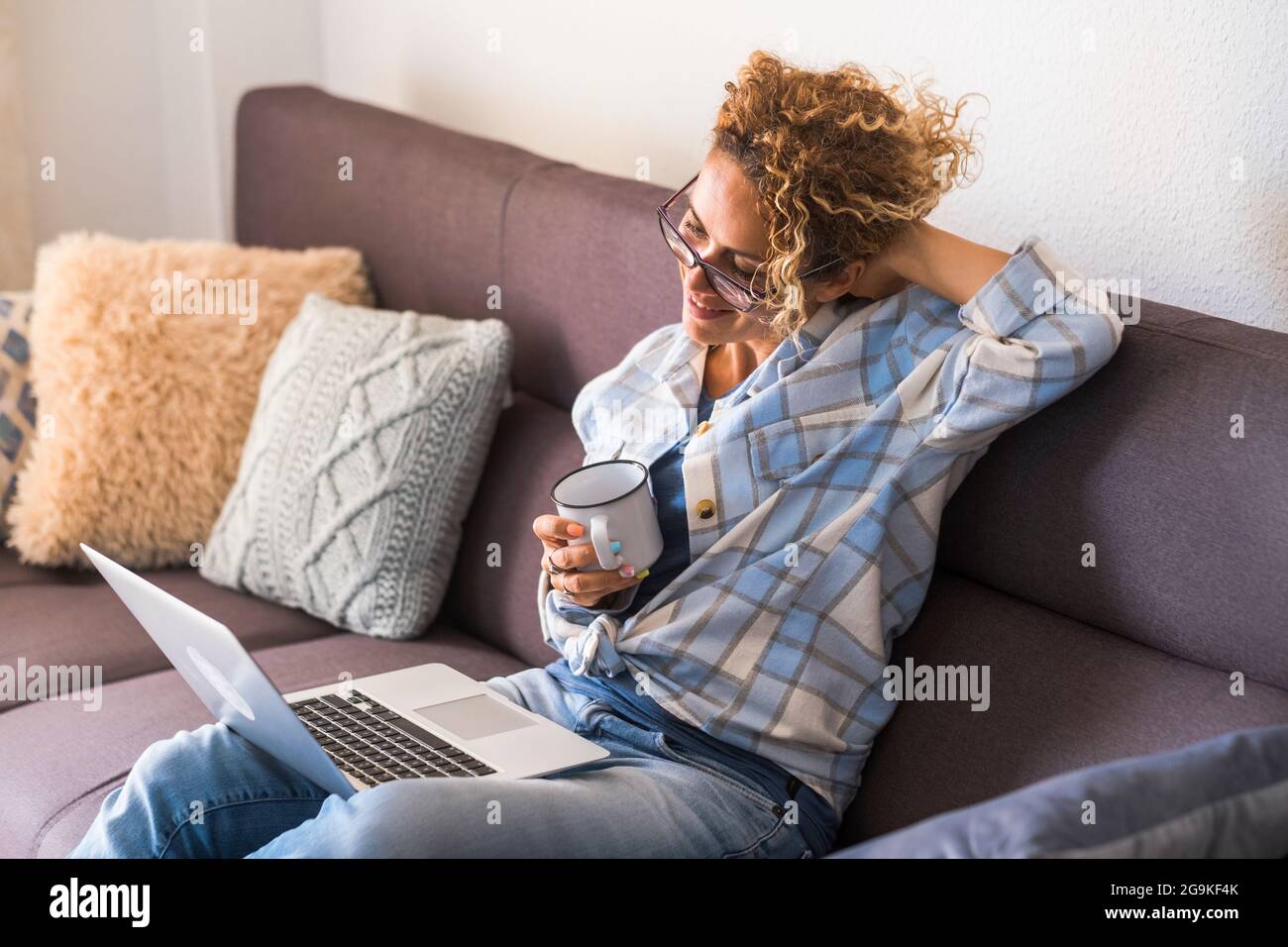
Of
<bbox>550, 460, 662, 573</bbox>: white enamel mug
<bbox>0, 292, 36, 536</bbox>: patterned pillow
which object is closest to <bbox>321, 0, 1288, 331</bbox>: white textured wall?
<bbox>550, 460, 662, 573</bbox>: white enamel mug

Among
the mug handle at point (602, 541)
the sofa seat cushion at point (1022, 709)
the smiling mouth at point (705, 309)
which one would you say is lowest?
the sofa seat cushion at point (1022, 709)

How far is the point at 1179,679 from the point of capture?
1289mm

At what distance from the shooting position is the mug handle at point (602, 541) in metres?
1.39

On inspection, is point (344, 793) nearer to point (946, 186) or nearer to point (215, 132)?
point (946, 186)

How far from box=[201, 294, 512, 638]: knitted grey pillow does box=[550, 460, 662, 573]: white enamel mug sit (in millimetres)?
586

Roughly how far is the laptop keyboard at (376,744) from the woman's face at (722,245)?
0.53m

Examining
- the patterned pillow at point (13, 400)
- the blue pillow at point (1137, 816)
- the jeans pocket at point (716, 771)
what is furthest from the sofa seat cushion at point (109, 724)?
the blue pillow at point (1137, 816)

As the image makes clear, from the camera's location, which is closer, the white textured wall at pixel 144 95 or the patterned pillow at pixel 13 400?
the patterned pillow at pixel 13 400

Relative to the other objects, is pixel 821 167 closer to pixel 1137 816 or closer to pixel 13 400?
pixel 1137 816

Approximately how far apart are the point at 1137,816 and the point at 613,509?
24.3 inches

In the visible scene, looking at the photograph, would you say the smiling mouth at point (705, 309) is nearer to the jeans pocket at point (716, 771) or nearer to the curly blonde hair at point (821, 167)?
the curly blonde hair at point (821, 167)

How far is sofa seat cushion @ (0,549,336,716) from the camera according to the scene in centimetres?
196
